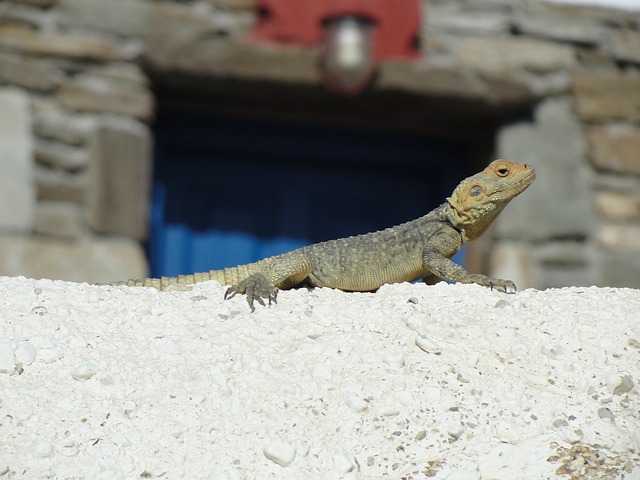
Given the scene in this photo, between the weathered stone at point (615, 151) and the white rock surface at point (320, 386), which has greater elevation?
the white rock surface at point (320, 386)

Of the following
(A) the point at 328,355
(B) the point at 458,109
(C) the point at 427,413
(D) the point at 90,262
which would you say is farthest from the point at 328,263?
(B) the point at 458,109

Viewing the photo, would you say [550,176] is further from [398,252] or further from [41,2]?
[41,2]

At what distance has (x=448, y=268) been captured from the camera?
151 inches

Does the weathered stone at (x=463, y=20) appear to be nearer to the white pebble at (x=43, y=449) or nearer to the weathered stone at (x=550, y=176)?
the weathered stone at (x=550, y=176)

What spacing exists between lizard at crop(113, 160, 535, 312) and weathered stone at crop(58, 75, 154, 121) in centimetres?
265

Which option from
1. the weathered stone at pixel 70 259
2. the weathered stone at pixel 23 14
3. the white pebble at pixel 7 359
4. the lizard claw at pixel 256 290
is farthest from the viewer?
the weathered stone at pixel 23 14

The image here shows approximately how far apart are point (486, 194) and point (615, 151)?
307 cm

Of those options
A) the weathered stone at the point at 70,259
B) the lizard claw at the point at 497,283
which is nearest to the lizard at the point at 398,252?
the lizard claw at the point at 497,283

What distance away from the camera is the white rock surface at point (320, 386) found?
2.67 metres

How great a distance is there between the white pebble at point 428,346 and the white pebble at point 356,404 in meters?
0.32

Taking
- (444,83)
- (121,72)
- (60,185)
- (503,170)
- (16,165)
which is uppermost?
(503,170)

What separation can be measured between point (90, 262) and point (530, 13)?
3439 mm

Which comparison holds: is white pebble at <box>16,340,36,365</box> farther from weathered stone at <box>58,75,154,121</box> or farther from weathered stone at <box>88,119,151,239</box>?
weathered stone at <box>58,75,154,121</box>

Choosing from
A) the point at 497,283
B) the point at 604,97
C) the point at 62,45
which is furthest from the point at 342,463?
the point at 604,97
